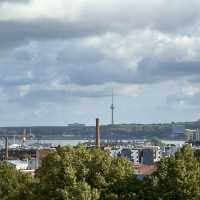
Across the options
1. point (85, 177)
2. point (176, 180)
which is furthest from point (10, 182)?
point (176, 180)

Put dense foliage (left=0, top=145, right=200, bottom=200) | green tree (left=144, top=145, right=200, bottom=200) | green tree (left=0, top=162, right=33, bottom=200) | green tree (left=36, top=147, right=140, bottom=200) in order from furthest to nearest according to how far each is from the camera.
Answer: green tree (left=0, top=162, right=33, bottom=200) → green tree (left=36, top=147, right=140, bottom=200) → dense foliage (left=0, top=145, right=200, bottom=200) → green tree (left=144, top=145, right=200, bottom=200)

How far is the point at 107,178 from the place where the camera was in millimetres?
74125

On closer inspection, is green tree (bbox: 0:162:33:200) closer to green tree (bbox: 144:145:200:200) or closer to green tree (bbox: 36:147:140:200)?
green tree (bbox: 36:147:140:200)

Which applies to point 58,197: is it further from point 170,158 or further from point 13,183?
point 13,183

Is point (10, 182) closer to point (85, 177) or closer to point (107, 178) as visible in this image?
point (85, 177)

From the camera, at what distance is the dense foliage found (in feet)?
230

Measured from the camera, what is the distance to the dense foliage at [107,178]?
70125 millimetres

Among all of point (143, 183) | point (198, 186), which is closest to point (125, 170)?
point (143, 183)

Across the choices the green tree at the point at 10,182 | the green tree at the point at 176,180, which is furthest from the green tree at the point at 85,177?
the green tree at the point at 10,182

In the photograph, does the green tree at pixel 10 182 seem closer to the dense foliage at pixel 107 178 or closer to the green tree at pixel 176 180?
the dense foliage at pixel 107 178

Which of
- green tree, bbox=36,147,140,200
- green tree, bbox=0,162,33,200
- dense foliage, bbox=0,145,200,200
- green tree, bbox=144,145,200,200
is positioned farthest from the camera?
green tree, bbox=0,162,33,200

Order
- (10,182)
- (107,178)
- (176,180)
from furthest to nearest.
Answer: (10,182)
(107,178)
(176,180)

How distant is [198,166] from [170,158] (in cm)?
271

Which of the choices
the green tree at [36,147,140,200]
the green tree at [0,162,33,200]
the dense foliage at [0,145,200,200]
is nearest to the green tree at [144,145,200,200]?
the dense foliage at [0,145,200,200]
